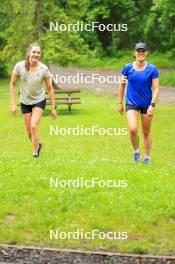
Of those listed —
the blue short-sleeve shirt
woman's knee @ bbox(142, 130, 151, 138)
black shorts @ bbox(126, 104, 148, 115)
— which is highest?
the blue short-sleeve shirt

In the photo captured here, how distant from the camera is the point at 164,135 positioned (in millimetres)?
23469

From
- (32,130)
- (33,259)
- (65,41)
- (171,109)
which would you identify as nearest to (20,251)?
(33,259)

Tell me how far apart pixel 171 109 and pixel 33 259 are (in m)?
23.9

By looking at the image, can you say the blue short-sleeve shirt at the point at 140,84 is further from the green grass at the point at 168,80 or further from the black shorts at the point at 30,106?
the green grass at the point at 168,80

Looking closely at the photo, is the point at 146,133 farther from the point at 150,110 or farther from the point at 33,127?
the point at 33,127

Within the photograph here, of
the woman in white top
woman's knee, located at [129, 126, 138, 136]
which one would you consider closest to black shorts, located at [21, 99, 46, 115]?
the woman in white top

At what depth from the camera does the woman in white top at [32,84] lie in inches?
462

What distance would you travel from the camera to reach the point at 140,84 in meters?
11.5

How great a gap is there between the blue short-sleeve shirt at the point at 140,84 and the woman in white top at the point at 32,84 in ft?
4.77

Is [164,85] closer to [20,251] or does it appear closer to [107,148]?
[107,148]

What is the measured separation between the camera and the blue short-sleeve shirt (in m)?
11.4

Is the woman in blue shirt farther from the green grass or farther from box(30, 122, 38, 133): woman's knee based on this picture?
the green grass

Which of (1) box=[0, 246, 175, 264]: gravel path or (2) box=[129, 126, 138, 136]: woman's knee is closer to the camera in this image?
(1) box=[0, 246, 175, 264]: gravel path

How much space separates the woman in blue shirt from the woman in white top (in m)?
1.44
